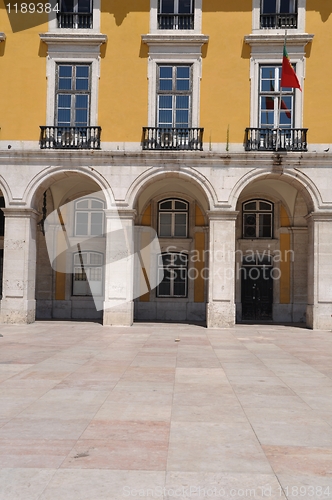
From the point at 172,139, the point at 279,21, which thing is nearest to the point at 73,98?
the point at 172,139

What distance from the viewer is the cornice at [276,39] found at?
20531 mm

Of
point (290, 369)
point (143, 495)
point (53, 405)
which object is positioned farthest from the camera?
point (290, 369)

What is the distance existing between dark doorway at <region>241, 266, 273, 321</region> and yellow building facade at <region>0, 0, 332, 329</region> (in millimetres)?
3937

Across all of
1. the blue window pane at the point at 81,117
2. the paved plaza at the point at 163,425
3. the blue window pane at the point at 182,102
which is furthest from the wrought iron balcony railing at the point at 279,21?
the paved plaza at the point at 163,425

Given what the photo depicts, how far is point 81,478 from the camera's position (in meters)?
4.66

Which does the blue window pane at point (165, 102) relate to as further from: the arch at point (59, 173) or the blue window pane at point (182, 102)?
the arch at point (59, 173)

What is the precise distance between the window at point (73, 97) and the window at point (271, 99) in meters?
7.13

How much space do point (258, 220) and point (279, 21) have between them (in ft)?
29.9

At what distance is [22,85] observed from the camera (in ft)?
69.3

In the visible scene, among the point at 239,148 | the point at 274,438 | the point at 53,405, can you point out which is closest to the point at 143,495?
the point at 274,438

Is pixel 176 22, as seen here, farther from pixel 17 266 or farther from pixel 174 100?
pixel 17 266

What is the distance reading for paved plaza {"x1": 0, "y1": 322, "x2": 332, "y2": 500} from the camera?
180 inches

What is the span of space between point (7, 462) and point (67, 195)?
20.8 meters

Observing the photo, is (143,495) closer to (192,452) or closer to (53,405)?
(192,452)
